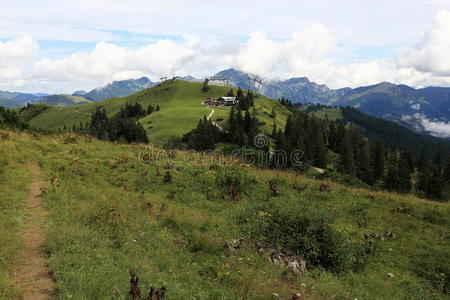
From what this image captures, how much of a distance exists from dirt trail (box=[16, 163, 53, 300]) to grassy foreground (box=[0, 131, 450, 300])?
0.28m

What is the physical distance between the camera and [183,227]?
13617 millimetres

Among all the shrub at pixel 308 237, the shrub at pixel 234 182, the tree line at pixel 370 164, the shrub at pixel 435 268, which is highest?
the shrub at pixel 234 182

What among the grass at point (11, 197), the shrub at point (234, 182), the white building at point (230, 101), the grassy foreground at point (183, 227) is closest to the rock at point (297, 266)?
the grassy foreground at point (183, 227)

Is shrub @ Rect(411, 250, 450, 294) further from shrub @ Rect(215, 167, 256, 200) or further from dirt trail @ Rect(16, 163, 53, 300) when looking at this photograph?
dirt trail @ Rect(16, 163, 53, 300)

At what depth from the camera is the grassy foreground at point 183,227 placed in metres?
8.97

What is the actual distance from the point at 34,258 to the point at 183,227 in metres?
5.86

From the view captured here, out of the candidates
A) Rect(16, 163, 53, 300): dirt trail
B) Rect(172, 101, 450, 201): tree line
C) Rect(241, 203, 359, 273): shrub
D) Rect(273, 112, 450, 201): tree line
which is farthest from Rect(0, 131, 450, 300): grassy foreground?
Rect(273, 112, 450, 201): tree line

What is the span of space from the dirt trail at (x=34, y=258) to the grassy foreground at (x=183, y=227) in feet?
0.91

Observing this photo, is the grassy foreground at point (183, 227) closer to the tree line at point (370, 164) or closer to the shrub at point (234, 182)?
the shrub at point (234, 182)

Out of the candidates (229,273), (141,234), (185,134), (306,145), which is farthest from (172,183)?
(185,134)

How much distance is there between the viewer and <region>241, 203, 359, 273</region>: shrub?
42.1 ft

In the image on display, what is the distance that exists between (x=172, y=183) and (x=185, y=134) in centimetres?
11038

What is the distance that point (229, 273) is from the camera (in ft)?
32.2

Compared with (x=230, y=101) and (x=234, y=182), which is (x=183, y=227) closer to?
(x=234, y=182)
